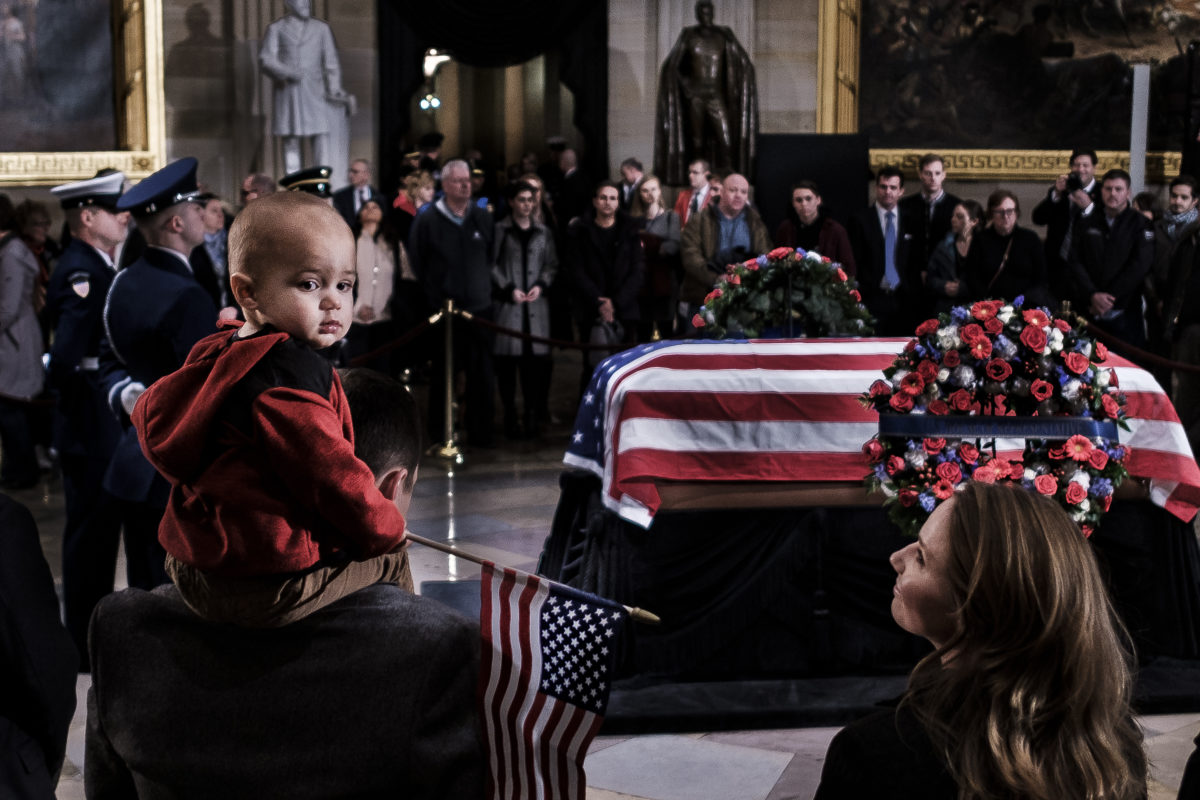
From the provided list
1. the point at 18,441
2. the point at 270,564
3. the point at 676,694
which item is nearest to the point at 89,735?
the point at 270,564

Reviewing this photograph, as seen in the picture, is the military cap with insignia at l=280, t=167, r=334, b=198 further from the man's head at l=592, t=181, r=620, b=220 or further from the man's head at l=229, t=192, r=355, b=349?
the man's head at l=229, t=192, r=355, b=349

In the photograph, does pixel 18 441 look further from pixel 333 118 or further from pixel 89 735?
pixel 89 735

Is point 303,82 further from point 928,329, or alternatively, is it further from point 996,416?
point 996,416

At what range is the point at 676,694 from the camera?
5344 mm

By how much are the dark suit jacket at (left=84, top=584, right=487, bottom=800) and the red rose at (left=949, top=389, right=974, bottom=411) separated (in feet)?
10.7

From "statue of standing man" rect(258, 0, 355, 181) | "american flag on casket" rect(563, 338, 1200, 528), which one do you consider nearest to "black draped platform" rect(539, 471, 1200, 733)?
"american flag on casket" rect(563, 338, 1200, 528)

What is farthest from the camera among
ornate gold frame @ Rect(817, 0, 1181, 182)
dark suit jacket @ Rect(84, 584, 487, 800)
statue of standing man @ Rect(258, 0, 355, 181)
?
ornate gold frame @ Rect(817, 0, 1181, 182)

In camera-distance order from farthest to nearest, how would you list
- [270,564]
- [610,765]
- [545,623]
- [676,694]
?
[676,694], [610,765], [545,623], [270,564]

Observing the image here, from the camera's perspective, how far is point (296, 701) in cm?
203

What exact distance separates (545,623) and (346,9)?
14.2 meters

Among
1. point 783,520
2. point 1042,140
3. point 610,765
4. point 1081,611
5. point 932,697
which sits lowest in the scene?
point 610,765

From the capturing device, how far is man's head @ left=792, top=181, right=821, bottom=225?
1037 centimetres

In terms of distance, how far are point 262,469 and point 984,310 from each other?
3.54 meters

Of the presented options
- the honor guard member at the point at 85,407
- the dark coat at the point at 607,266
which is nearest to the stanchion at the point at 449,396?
the dark coat at the point at 607,266
